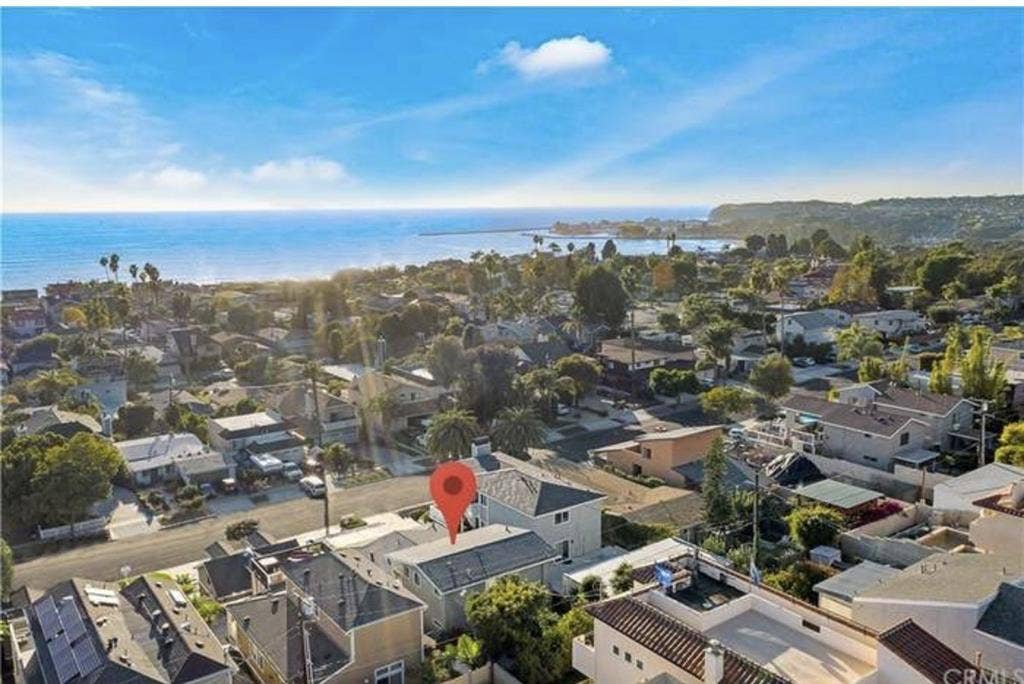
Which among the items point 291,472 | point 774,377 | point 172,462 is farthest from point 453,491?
point 774,377

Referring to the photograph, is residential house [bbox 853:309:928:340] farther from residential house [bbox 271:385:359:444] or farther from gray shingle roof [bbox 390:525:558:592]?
gray shingle roof [bbox 390:525:558:592]

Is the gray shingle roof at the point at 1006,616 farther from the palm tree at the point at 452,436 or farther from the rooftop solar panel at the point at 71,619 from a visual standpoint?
the palm tree at the point at 452,436

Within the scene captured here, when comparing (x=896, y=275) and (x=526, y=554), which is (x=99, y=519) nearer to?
(x=526, y=554)

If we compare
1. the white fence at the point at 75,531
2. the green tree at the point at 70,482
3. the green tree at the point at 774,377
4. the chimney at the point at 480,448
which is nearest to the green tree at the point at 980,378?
the green tree at the point at 774,377

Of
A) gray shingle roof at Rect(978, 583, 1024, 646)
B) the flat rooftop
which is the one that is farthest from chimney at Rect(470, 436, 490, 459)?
gray shingle roof at Rect(978, 583, 1024, 646)

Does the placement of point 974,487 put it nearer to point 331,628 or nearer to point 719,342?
point 331,628

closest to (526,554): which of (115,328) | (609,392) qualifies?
(609,392)
